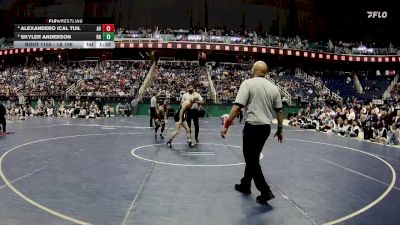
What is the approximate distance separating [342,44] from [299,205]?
4273cm

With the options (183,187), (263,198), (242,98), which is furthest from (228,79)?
(263,198)

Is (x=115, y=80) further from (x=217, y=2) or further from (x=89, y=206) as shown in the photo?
(x=89, y=206)

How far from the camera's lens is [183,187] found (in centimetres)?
609

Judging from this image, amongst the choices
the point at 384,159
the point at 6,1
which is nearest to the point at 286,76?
the point at 384,159

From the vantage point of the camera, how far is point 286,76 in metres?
38.8

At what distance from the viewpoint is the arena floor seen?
4609 millimetres

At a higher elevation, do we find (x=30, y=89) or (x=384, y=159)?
(x=30, y=89)

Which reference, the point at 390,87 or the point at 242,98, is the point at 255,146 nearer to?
the point at 242,98

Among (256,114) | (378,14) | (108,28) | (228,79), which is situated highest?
(378,14)

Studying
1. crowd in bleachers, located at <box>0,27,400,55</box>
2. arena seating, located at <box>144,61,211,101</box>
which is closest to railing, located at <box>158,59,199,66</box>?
arena seating, located at <box>144,61,211,101</box>
